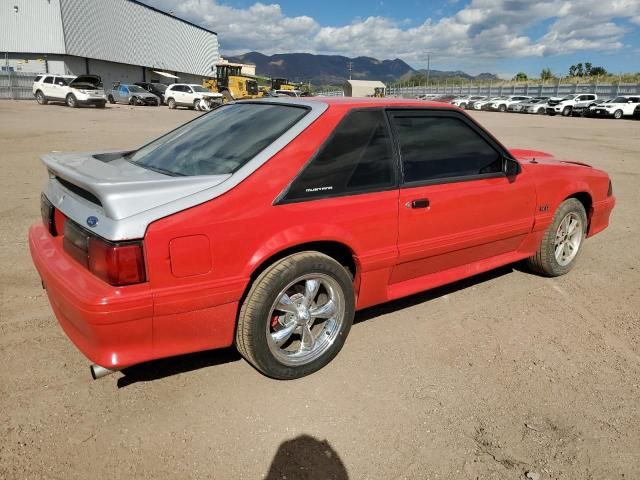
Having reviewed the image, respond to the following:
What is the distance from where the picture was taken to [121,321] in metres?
2.19

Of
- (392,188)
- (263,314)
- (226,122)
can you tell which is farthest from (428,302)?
(226,122)

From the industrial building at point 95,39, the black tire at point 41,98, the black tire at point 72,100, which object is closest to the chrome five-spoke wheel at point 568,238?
the black tire at point 72,100

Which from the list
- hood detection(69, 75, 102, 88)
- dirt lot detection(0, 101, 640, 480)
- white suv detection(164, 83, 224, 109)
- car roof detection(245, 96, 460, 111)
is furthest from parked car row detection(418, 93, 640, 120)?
dirt lot detection(0, 101, 640, 480)

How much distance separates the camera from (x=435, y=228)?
3.25 m

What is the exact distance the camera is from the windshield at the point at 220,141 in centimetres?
273

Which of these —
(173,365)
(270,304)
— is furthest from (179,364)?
(270,304)

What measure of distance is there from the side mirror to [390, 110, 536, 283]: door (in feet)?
0.08

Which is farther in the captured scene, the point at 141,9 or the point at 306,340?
the point at 141,9

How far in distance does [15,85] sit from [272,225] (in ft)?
133

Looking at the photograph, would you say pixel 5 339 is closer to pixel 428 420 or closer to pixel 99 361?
pixel 99 361

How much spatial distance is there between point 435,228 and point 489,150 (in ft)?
2.89

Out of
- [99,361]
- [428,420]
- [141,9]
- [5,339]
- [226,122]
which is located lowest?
[428,420]

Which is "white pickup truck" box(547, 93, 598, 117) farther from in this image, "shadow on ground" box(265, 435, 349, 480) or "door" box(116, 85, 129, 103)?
"shadow on ground" box(265, 435, 349, 480)

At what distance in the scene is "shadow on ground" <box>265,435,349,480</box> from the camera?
214 cm
